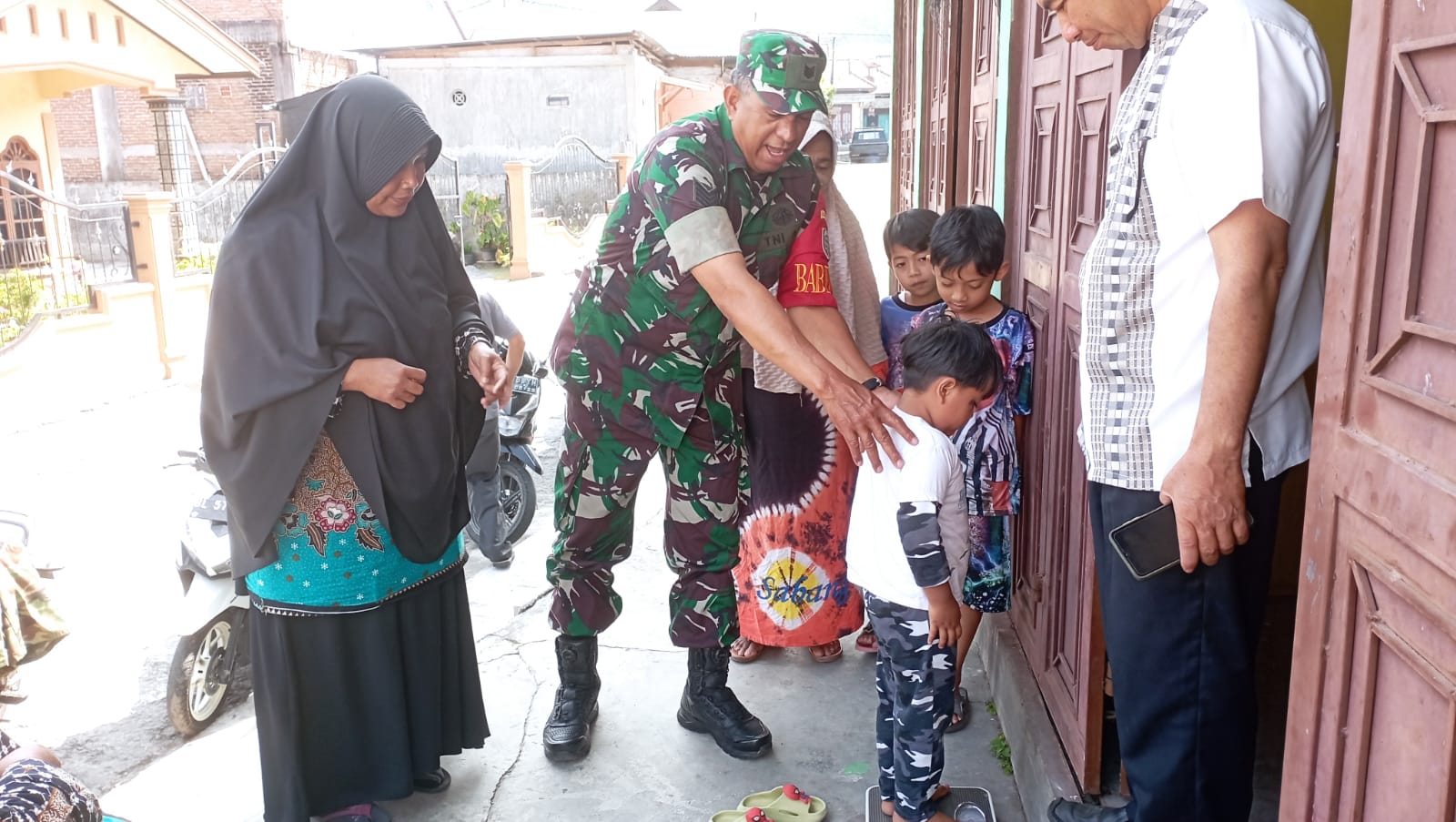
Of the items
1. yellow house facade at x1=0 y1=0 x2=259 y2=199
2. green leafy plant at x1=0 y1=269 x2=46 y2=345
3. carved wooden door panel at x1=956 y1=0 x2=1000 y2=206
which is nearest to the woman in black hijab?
carved wooden door panel at x1=956 y1=0 x2=1000 y2=206

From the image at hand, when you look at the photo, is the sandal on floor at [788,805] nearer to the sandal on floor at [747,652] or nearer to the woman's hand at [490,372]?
the sandal on floor at [747,652]

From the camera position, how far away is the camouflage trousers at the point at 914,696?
7.75ft

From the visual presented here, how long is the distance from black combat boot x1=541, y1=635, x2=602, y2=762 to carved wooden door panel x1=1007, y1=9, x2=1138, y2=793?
1.25m

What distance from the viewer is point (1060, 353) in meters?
2.67

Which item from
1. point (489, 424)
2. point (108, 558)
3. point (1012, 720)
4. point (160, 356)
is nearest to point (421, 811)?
point (1012, 720)

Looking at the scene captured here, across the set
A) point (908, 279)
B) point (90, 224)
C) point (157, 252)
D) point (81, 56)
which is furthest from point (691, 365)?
point (81, 56)

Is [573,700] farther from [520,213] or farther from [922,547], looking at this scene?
[520,213]

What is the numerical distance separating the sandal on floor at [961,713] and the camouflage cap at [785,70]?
175cm

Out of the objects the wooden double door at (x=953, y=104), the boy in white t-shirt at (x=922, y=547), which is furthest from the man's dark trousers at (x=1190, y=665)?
the wooden double door at (x=953, y=104)

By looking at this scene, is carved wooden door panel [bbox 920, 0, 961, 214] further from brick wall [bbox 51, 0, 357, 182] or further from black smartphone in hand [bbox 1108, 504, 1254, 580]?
brick wall [bbox 51, 0, 357, 182]

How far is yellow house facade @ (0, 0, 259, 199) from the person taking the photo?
1079 centimetres

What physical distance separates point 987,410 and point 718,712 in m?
1.14

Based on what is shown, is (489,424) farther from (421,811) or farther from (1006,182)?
(1006,182)

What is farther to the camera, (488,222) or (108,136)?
(108,136)
